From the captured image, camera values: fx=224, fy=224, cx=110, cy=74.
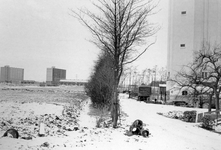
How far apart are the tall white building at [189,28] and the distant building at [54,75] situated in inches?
950

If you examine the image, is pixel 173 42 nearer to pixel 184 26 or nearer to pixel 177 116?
pixel 184 26

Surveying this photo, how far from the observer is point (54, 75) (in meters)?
5.87

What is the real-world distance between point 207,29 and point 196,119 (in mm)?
18026

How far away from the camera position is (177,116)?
15852 millimetres

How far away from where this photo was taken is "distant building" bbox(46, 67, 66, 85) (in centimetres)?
571

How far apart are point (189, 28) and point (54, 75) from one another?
90.7 ft

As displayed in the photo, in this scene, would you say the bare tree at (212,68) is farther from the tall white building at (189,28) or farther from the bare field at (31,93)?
the tall white building at (189,28)

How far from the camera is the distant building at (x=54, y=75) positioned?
5.71 meters

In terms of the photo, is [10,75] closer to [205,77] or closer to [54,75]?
[54,75]

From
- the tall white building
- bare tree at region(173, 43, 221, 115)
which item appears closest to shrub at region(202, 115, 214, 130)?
bare tree at region(173, 43, 221, 115)

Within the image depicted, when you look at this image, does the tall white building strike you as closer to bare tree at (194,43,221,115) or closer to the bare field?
bare tree at (194,43,221,115)

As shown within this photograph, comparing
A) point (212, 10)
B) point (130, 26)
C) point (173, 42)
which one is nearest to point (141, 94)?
point (173, 42)

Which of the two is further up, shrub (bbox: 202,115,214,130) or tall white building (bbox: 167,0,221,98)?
tall white building (bbox: 167,0,221,98)

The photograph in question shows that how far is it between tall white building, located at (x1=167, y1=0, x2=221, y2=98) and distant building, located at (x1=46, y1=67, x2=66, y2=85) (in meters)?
24.1
